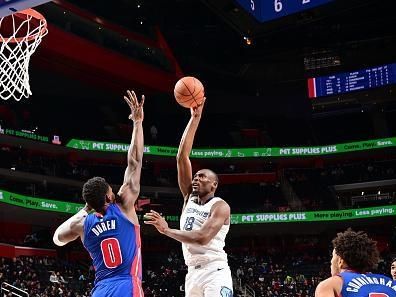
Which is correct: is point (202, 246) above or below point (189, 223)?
below

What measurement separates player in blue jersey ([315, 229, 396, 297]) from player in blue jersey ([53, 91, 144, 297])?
1399 millimetres

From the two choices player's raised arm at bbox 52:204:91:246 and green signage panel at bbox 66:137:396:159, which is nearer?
player's raised arm at bbox 52:204:91:246

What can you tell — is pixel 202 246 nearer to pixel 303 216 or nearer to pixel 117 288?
pixel 117 288

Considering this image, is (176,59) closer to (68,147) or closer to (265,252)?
(68,147)

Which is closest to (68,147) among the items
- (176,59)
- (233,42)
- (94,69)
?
(94,69)

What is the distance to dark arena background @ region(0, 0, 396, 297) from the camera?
937 inches

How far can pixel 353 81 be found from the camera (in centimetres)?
2416

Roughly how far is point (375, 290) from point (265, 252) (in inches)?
1022

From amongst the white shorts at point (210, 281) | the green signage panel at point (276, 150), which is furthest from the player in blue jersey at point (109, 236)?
the green signage panel at point (276, 150)

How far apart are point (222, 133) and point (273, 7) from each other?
70.3 feet

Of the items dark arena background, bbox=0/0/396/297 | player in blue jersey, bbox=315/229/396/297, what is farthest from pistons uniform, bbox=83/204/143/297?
dark arena background, bbox=0/0/396/297

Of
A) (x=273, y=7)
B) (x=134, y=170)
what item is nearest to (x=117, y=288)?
(x=134, y=170)

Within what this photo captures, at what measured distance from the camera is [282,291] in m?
22.5

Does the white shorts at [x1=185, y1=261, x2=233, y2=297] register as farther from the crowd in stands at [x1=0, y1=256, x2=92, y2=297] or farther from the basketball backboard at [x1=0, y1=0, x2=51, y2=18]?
the crowd in stands at [x1=0, y1=256, x2=92, y2=297]
